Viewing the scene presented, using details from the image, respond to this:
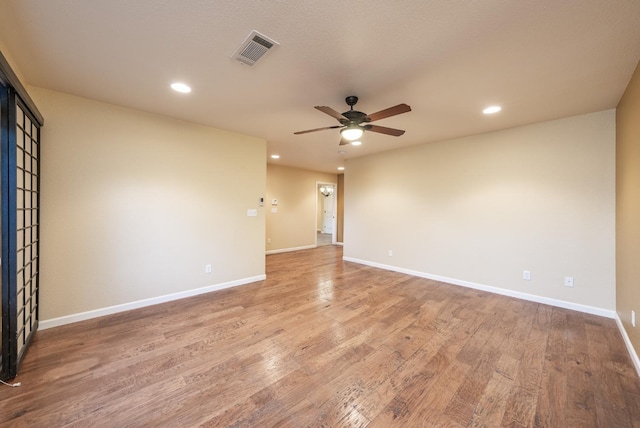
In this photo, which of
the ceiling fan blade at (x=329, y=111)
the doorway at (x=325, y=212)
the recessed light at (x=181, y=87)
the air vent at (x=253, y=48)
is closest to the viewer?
the air vent at (x=253, y=48)

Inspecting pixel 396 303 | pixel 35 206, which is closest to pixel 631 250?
pixel 396 303

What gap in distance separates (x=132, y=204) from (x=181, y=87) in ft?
5.43

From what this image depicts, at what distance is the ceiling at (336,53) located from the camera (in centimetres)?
153

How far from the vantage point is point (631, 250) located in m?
2.32

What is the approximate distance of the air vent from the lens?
1.76m

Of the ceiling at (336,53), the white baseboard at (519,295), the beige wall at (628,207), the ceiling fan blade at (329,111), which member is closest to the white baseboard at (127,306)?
the ceiling at (336,53)

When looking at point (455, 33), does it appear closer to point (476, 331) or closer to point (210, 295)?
point (476, 331)

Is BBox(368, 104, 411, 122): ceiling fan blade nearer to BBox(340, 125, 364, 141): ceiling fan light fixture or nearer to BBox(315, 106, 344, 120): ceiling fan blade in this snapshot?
BBox(340, 125, 364, 141): ceiling fan light fixture

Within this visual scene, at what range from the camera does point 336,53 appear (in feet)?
6.34

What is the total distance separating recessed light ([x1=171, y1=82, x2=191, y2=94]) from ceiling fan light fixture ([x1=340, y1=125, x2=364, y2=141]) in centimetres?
171

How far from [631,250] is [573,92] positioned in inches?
65.4

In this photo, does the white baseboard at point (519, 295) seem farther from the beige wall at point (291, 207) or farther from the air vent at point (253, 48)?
the air vent at point (253, 48)

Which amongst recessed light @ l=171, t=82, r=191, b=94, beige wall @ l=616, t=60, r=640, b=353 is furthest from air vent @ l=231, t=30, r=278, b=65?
beige wall @ l=616, t=60, r=640, b=353

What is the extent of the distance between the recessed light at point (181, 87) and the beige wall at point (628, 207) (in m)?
4.09
